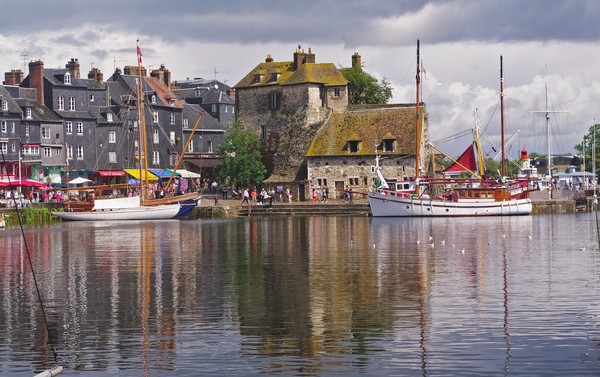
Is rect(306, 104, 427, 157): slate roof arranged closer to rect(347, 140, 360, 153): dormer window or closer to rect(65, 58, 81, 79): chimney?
rect(347, 140, 360, 153): dormer window

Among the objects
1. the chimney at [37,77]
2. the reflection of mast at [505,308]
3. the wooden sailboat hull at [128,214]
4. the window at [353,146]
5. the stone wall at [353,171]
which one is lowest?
the reflection of mast at [505,308]

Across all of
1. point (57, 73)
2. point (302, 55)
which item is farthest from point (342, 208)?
point (57, 73)

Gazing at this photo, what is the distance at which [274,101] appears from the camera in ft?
368

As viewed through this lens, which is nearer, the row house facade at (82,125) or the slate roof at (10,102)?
the slate roof at (10,102)

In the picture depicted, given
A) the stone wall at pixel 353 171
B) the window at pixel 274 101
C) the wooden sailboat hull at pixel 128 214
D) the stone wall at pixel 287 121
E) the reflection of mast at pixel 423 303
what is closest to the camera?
the reflection of mast at pixel 423 303

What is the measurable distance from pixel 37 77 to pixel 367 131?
3414cm

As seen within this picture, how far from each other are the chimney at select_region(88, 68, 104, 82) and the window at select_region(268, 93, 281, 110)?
2046 centimetres

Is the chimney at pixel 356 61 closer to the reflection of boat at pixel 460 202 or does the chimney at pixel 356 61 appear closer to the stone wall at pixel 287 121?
the stone wall at pixel 287 121

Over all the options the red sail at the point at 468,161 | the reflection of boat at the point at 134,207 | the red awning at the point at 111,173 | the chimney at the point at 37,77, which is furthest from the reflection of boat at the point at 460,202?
the chimney at the point at 37,77

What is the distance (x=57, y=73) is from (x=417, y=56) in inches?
1539

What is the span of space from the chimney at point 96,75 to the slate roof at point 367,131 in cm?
2723

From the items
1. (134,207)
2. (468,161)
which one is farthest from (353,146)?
(134,207)

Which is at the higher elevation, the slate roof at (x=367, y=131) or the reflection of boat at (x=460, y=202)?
the slate roof at (x=367, y=131)

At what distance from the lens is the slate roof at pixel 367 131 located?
104250 mm
